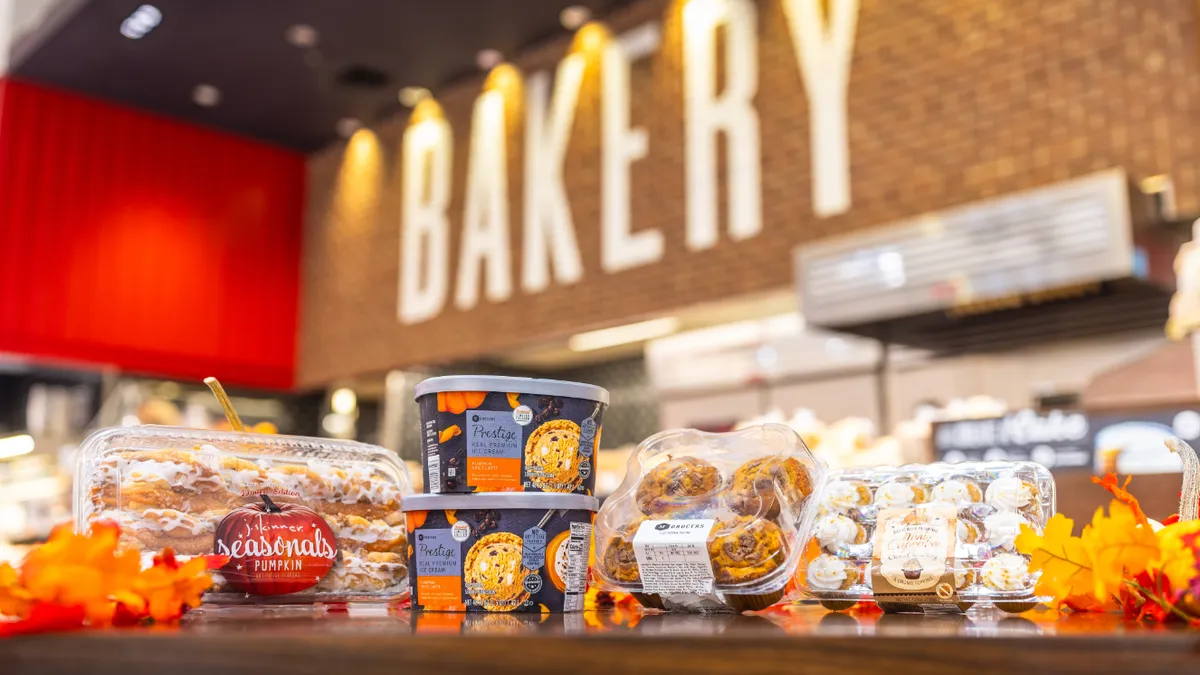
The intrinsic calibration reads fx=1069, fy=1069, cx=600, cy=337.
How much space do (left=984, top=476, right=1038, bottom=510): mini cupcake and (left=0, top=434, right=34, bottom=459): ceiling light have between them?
631cm

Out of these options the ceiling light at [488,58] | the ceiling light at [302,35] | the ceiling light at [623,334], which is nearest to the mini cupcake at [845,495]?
the ceiling light at [623,334]

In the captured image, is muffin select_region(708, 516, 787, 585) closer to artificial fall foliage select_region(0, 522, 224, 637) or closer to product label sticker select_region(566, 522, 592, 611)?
product label sticker select_region(566, 522, 592, 611)

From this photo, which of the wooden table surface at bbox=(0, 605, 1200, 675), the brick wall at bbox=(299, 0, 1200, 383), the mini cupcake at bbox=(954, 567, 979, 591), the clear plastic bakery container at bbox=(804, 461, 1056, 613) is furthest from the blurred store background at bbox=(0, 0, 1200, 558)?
the wooden table surface at bbox=(0, 605, 1200, 675)

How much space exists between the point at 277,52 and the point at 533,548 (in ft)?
16.8

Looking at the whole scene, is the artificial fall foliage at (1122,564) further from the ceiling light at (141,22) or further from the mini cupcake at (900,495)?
the ceiling light at (141,22)

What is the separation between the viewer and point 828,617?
36.2 inches

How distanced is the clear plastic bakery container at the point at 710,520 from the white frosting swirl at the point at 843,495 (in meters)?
0.04

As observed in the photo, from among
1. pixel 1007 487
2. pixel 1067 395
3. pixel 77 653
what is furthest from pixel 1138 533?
pixel 1067 395

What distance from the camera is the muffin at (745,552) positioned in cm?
102

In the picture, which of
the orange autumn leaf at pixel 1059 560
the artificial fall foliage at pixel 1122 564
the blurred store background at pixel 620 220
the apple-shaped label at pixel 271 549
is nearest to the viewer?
the artificial fall foliage at pixel 1122 564

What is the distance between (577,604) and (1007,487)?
45cm

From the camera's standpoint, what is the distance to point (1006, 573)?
38.1 inches

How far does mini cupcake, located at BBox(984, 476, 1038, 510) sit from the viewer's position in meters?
1.04

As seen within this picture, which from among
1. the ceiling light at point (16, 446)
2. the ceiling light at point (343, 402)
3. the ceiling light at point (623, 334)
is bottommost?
the ceiling light at point (16, 446)
